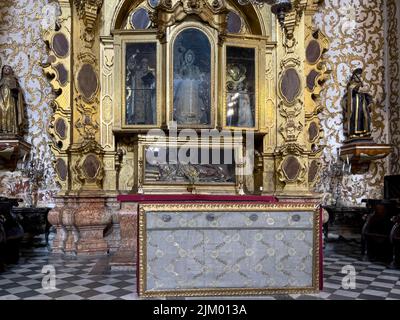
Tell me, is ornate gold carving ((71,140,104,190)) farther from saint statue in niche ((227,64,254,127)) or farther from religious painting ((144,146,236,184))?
saint statue in niche ((227,64,254,127))

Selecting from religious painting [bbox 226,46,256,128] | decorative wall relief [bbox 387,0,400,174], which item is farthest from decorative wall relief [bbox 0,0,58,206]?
decorative wall relief [bbox 387,0,400,174]

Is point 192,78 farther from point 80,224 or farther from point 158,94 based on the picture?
point 80,224

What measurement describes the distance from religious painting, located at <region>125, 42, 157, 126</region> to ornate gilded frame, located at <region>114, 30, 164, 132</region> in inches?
2.1

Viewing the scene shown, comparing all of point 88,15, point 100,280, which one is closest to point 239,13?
point 88,15

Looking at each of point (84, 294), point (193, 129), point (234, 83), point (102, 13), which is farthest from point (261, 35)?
point (84, 294)

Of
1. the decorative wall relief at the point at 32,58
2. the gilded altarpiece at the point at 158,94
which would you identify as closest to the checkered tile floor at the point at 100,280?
the gilded altarpiece at the point at 158,94

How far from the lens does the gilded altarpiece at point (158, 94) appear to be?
695 centimetres

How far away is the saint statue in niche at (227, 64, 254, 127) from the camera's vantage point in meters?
7.32

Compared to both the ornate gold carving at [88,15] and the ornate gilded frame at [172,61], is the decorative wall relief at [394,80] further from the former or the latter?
the ornate gold carving at [88,15]

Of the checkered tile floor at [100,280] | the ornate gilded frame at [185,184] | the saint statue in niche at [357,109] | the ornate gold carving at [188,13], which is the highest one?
the ornate gold carving at [188,13]

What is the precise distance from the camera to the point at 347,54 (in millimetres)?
8164

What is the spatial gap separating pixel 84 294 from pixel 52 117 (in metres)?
3.87

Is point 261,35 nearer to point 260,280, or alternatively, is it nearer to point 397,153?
point 397,153

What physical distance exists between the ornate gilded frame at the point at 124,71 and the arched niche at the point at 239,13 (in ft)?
1.04
